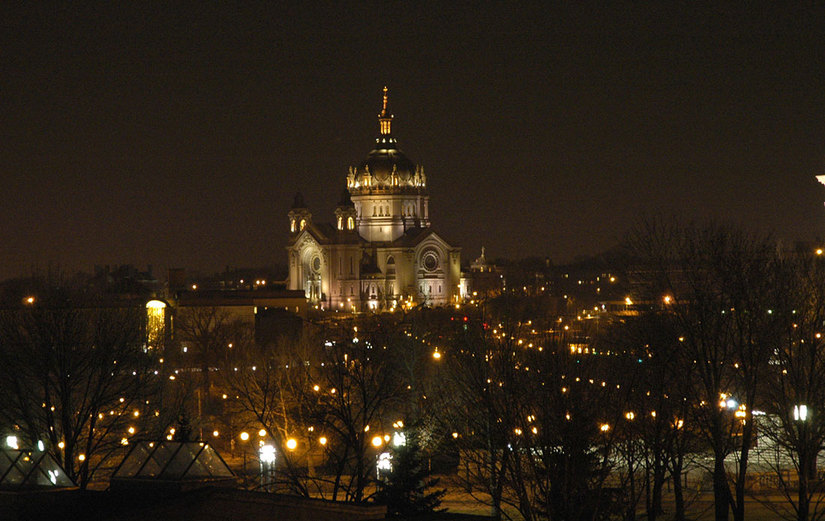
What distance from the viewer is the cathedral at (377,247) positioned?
152m

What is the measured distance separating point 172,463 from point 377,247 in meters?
137

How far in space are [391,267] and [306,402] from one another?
117 meters

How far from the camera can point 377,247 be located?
15800 centimetres

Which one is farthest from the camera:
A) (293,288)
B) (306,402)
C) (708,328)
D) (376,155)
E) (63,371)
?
(376,155)

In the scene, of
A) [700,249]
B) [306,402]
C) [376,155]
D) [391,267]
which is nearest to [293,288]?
[391,267]

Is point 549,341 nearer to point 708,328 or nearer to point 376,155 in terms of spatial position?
point 708,328

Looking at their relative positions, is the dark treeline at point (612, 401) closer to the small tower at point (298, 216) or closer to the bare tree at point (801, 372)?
the bare tree at point (801, 372)

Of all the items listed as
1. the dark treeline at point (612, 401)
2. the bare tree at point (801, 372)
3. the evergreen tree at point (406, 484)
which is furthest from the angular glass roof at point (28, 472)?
the bare tree at point (801, 372)

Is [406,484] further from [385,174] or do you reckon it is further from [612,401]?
[385,174]

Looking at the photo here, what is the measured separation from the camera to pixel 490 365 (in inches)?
1262

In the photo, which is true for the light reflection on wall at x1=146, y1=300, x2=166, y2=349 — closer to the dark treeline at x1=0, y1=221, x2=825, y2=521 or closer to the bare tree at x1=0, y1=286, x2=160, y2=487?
the bare tree at x1=0, y1=286, x2=160, y2=487

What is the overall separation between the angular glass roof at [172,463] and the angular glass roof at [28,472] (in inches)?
41.8

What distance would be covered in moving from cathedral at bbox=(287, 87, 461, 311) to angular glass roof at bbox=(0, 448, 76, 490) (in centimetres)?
12155

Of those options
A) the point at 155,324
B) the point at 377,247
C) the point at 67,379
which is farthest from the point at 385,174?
the point at 67,379
